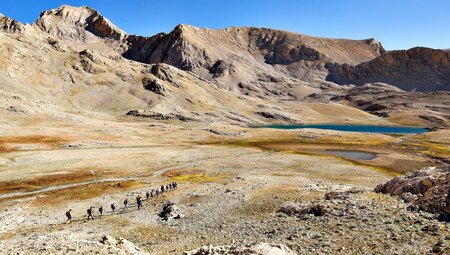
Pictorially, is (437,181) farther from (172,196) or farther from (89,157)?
(89,157)

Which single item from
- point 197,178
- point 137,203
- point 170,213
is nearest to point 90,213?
point 137,203

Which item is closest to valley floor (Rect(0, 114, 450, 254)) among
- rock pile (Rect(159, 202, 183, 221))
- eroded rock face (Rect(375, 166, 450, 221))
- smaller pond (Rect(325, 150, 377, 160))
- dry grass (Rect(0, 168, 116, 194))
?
dry grass (Rect(0, 168, 116, 194))

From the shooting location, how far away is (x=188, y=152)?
115750 mm

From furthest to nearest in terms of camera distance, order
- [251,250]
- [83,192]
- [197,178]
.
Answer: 1. [197,178]
2. [83,192]
3. [251,250]

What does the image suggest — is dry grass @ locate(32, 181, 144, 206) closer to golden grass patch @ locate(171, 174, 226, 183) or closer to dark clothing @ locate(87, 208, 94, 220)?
golden grass patch @ locate(171, 174, 226, 183)

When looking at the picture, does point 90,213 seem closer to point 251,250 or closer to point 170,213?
point 170,213

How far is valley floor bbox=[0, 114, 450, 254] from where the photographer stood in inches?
1182

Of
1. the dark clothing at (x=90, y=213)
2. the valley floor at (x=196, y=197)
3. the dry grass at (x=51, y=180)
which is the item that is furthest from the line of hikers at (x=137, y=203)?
the dry grass at (x=51, y=180)

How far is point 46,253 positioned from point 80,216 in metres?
25.3

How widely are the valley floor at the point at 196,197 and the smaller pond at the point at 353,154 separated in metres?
4.18

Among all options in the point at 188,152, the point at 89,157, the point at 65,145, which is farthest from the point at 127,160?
the point at 65,145

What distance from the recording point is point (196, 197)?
56.4m

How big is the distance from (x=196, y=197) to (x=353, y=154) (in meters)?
81.0

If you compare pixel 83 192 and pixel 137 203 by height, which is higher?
pixel 137 203
